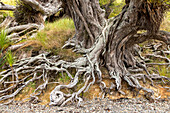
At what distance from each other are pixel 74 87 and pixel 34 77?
1.19 m

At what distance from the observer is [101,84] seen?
315 cm

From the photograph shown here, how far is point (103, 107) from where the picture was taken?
7.95 feet

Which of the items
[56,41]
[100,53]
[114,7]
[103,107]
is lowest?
[103,107]

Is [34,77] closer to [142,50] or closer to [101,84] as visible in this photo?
[101,84]

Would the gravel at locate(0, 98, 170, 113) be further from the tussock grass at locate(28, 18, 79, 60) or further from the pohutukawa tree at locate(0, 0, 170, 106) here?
the tussock grass at locate(28, 18, 79, 60)

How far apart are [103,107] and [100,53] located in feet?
5.27

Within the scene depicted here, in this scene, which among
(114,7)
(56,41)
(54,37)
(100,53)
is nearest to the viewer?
(100,53)

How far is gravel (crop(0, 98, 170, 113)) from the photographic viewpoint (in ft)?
7.45

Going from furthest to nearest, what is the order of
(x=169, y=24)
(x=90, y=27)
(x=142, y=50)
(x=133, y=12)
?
(x=169, y=24), (x=142, y=50), (x=90, y=27), (x=133, y=12)

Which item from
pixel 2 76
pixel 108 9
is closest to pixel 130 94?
pixel 2 76

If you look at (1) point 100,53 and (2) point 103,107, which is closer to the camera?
(2) point 103,107

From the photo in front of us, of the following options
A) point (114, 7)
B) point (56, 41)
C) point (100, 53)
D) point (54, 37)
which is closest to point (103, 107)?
point (100, 53)

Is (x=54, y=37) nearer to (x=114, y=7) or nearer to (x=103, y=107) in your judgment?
(x=103, y=107)

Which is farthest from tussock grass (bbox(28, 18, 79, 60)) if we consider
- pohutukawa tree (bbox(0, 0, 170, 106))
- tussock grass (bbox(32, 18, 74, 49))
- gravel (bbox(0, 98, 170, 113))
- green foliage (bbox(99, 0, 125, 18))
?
green foliage (bbox(99, 0, 125, 18))
